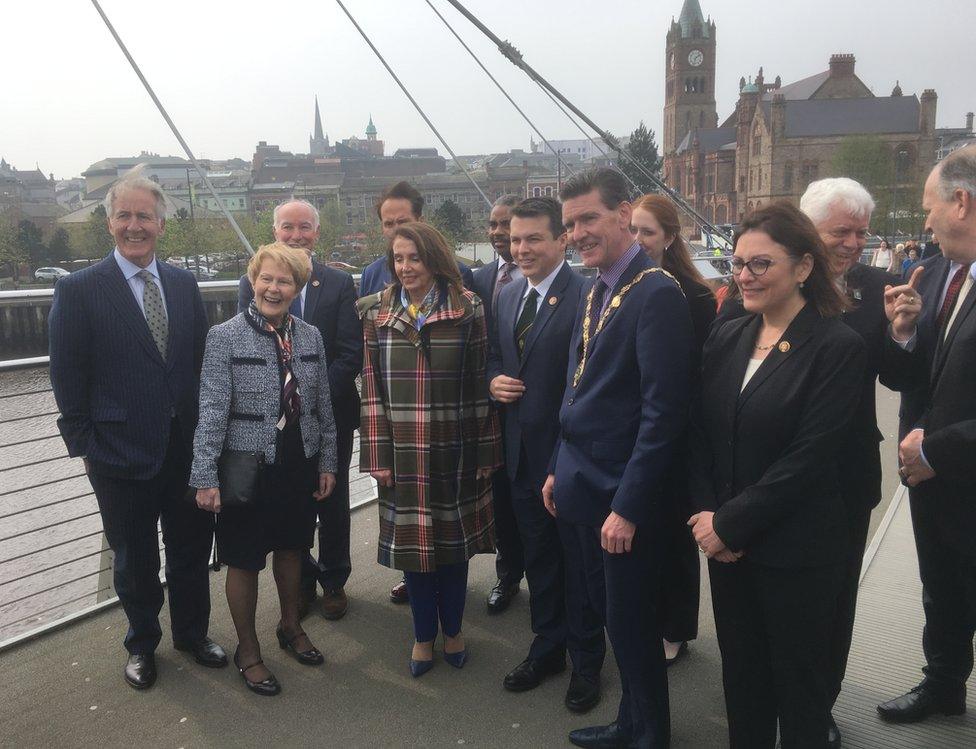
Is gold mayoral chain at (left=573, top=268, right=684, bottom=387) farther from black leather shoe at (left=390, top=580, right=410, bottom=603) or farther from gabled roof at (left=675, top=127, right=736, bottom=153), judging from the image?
gabled roof at (left=675, top=127, right=736, bottom=153)

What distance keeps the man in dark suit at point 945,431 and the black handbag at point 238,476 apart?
83.2 inches

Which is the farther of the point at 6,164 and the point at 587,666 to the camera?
the point at 6,164

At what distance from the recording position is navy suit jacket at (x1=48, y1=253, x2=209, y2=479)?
2.64 m

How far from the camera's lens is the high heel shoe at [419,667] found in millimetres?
2836

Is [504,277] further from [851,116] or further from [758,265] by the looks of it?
[851,116]

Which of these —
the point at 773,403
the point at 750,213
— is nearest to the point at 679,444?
the point at 773,403

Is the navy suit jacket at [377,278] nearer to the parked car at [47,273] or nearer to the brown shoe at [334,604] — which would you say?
the brown shoe at [334,604]

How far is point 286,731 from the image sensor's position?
2.50m

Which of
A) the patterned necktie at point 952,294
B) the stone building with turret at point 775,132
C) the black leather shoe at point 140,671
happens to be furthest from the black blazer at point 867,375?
the stone building with turret at point 775,132

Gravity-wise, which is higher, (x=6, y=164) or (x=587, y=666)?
(x=6, y=164)

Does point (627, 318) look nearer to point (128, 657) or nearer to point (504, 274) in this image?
point (504, 274)

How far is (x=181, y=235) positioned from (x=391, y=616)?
46.8 meters

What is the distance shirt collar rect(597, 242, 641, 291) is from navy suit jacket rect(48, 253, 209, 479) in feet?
5.54

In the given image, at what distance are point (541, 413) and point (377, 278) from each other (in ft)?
3.91
